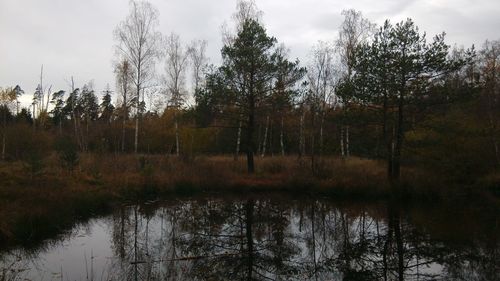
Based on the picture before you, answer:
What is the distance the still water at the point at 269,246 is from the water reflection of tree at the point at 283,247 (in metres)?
0.02

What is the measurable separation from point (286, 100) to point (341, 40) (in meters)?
10.5

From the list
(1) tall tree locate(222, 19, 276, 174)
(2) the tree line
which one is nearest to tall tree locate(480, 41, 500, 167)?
(2) the tree line

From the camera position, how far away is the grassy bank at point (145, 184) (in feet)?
40.8

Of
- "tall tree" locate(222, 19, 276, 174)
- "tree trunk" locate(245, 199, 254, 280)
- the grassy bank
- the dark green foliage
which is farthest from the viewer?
"tall tree" locate(222, 19, 276, 174)

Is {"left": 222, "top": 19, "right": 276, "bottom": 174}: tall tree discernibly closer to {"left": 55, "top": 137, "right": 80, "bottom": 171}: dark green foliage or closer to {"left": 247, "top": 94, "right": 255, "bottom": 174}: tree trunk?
{"left": 247, "top": 94, "right": 255, "bottom": 174}: tree trunk

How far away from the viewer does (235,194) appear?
875 inches

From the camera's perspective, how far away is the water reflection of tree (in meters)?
9.00

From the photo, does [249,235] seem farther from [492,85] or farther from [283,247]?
[492,85]

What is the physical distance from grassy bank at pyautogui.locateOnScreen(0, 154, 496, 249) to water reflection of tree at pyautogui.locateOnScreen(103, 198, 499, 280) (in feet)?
6.82

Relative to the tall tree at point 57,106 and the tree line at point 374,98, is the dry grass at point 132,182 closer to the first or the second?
the tree line at point 374,98

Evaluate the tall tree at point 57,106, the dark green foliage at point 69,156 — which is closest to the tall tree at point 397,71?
the dark green foliage at point 69,156

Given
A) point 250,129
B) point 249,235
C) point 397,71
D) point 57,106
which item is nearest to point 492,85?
point 397,71

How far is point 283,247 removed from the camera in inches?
444

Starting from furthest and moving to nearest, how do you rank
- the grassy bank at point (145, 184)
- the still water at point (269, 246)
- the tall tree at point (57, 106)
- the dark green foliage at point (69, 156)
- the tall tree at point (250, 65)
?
the tall tree at point (57, 106), the tall tree at point (250, 65), the dark green foliage at point (69, 156), the grassy bank at point (145, 184), the still water at point (269, 246)
